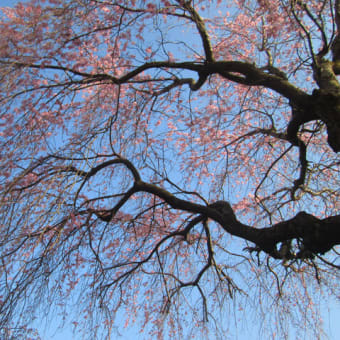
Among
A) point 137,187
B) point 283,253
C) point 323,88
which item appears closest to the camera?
point 323,88

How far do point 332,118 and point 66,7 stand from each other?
2756 mm

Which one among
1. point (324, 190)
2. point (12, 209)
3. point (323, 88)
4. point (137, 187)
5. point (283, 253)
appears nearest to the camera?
point (12, 209)

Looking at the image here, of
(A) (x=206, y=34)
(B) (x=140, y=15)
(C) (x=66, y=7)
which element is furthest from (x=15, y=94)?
(A) (x=206, y=34)

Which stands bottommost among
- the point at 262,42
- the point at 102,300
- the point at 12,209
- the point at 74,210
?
the point at 102,300

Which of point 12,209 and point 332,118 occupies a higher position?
point 332,118

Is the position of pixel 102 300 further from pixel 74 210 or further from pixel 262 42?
pixel 262 42

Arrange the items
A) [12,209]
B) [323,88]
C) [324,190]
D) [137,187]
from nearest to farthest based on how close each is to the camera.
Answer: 1. [12,209]
2. [323,88]
3. [137,187]
4. [324,190]

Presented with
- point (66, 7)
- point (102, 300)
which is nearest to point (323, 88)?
point (66, 7)

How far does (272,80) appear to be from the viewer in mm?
3154

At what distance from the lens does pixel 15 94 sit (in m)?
3.08

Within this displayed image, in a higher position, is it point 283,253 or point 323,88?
point 323,88

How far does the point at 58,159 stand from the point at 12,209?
2.03 ft

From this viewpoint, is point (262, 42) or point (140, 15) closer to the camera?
point (140, 15)

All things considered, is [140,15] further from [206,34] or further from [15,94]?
[15,94]
